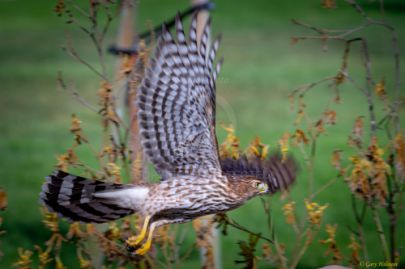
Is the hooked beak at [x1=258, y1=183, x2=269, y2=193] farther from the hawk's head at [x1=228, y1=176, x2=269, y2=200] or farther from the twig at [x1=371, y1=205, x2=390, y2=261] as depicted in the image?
the twig at [x1=371, y1=205, x2=390, y2=261]

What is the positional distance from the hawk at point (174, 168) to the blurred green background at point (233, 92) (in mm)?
1305

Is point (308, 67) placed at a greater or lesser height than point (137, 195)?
greater

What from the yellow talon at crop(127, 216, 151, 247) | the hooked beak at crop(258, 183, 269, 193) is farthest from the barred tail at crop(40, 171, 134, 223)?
the hooked beak at crop(258, 183, 269, 193)

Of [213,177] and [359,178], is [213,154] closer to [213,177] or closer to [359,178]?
[213,177]

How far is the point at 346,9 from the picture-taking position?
21.2 meters

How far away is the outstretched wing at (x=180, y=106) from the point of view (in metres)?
5.09

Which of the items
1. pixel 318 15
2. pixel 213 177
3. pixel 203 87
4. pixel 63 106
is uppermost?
pixel 318 15

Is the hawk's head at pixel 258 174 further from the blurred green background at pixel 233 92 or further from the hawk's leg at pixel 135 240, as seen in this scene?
the blurred green background at pixel 233 92

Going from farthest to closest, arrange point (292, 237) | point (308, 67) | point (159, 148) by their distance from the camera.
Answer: point (308, 67)
point (292, 237)
point (159, 148)

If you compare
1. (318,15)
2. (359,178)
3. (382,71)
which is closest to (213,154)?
(359,178)

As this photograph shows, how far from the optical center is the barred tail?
207 inches

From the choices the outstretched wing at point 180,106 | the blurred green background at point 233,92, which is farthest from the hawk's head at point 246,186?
the blurred green background at point 233,92

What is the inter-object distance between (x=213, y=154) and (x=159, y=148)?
316 mm

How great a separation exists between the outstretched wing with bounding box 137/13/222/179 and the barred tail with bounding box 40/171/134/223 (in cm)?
33
